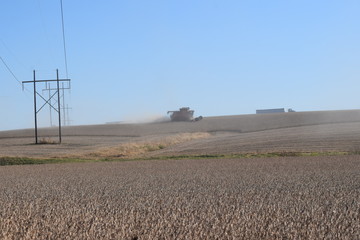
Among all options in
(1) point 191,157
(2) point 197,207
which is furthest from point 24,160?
(2) point 197,207

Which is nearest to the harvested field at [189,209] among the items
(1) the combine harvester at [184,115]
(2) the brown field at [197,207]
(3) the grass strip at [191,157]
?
(2) the brown field at [197,207]

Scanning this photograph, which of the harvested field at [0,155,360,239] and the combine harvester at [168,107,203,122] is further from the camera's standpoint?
the combine harvester at [168,107,203,122]

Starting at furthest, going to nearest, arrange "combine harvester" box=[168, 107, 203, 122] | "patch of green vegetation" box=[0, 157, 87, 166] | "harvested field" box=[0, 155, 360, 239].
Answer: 1. "combine harvester" box=[168, 107, 203, 122]
2. "patch of green vegetation" box=[0, 157, 87, 166]
3. "harvested field" box=[0, 155, 360, 239]

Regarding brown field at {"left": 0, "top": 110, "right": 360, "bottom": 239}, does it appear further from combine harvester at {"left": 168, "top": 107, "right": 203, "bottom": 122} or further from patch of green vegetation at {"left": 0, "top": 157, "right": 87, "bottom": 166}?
combine harvester at {"left": 168, "top": 107, "right": 203, "bottom": 122}

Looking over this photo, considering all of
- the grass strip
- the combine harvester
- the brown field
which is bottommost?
the grass strip

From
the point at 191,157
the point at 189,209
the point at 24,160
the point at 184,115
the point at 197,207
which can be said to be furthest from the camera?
the point at 184,115

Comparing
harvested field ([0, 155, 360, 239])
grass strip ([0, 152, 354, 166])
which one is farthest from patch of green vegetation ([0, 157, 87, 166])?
harvested field ([0, 155, 360, 239])

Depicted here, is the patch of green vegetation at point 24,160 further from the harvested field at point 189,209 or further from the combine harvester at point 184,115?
the combine harvester at point 184,115

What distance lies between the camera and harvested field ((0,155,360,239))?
9172mm

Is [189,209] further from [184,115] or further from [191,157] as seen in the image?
[184,115]

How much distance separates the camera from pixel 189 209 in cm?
1216

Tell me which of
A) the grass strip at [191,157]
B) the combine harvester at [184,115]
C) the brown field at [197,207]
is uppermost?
the combine harvester at [184,115]

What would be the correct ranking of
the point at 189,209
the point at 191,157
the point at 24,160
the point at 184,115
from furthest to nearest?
1. the point at 184,115
2. the point at 24,160
3. the point at 191,157
4. the point at 189,209

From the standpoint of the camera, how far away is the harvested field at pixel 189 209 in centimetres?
917
